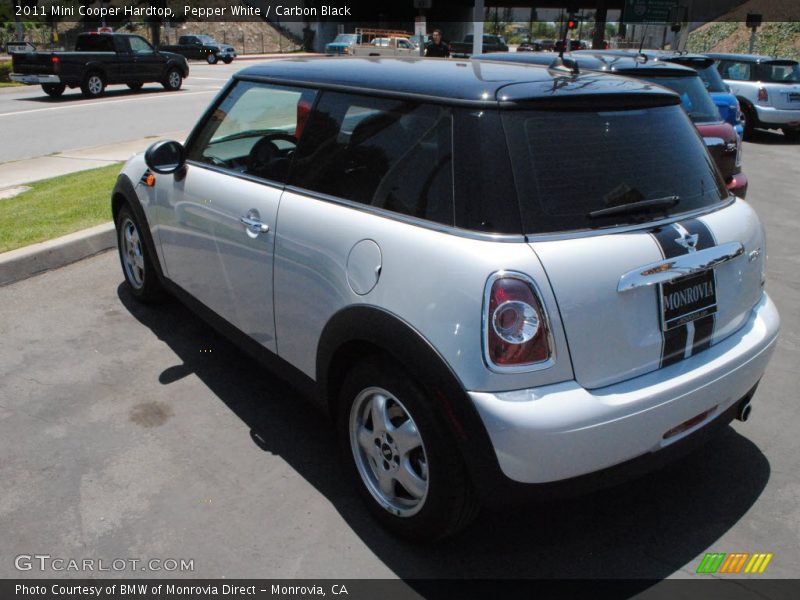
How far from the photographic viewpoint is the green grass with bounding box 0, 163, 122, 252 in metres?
6.20

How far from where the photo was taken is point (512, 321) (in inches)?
93.4

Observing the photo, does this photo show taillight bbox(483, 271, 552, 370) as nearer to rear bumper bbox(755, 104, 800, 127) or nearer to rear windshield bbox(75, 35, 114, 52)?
rear bumper bbox(755, 104, 800, 127)

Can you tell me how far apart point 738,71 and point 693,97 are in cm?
945

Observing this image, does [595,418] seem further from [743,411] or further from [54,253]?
[54,253]

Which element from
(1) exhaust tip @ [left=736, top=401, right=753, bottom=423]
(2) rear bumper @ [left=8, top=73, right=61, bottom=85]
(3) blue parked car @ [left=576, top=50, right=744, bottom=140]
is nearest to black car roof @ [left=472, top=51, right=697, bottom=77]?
(3) blue parked car @ [left=576, top=50, right=744, bottom=140]

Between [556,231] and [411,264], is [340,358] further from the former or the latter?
[556,231]

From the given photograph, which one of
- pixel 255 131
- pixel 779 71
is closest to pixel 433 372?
pixel 255 131

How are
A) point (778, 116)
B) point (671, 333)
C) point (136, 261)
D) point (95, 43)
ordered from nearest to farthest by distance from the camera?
point (671, 333)
point (136, 261)
point (778, 116)
point (95, 43)

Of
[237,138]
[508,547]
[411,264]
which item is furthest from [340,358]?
[237,138]

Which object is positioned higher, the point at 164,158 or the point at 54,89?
the point at 164,158

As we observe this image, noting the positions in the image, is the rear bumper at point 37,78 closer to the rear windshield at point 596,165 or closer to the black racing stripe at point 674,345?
the rear windshield at point 596,165

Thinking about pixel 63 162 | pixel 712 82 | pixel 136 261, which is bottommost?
pixel 63 162

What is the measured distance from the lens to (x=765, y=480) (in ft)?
10.9

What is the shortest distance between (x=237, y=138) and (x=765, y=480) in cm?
307
